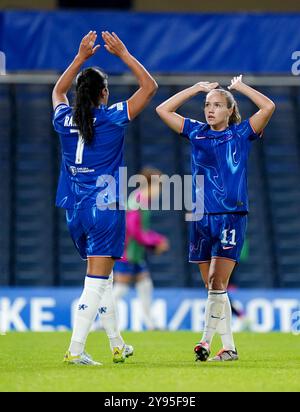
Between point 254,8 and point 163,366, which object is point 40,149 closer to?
point 254,8

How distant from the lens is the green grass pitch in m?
6.85

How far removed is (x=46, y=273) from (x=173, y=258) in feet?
7.17

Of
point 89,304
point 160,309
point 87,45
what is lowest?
point 160,309

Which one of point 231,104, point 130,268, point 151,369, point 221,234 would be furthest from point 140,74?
point 130,268

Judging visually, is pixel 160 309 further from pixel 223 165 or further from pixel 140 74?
pixel 140 74

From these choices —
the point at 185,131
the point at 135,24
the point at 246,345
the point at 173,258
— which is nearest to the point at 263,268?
the point at 173,258

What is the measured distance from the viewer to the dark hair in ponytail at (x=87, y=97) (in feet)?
26.8

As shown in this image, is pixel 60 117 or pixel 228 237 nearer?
pixel 60 117

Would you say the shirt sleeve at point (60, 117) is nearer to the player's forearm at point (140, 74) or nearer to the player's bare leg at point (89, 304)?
the player's forearm at point (140, 74)

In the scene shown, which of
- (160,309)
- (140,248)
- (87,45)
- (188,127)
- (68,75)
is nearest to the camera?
(87,45)

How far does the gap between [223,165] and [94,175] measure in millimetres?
1053

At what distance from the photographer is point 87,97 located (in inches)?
323

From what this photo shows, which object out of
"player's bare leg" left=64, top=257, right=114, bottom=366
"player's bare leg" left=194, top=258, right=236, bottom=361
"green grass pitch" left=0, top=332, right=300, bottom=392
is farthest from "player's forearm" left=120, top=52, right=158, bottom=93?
"green grass pitch" left=0, top=332, right=300, bottom=392

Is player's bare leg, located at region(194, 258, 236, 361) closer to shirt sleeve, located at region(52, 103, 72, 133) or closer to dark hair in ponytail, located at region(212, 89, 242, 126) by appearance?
dark hair in ponytail, located at region(212, 89, 242, 126)
